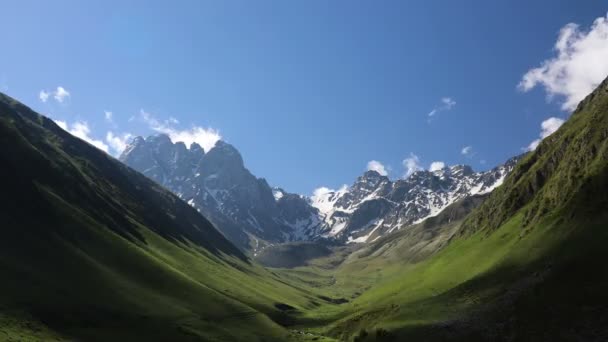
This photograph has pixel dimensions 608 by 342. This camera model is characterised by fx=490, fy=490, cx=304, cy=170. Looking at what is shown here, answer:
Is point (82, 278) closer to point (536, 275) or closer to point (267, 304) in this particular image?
point (267, 304)

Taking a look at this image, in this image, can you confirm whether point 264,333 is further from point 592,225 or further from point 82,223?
point 592,225

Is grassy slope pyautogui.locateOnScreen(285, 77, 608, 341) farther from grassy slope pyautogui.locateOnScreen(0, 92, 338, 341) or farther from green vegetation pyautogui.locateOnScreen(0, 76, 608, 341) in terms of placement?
grassy slope pyautogui.locateOnScreen(0, 92, 338, 341)

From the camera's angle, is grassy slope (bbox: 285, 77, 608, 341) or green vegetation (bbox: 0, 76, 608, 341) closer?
grassy slope (bbox: 285, 77, 608, 341)

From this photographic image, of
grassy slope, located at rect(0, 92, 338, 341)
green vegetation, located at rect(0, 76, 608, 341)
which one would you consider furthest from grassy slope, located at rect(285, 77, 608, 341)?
grassy slope, located at rect(0, 92, 338, 341)

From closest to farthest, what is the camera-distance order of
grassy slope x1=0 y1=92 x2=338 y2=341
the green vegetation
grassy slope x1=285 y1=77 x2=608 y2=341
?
grassy slope x1=285 y1=77 x2=608 y2=341, the green vegetation, grassy slope x1=0 y1=92 x2=338 y2=341

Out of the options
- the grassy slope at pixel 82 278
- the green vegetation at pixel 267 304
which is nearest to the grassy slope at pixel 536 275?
the green vegetation at pixel 267 304

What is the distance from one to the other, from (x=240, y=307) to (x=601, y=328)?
295ft

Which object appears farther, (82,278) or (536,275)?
(82,278)

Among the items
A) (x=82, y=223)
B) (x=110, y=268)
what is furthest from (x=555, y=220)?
(x=82, y=223)

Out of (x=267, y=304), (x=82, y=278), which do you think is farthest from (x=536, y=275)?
(x=267, y=304)

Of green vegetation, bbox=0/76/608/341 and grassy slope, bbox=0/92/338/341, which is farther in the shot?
grassy slope, bbox=0/92/338/341

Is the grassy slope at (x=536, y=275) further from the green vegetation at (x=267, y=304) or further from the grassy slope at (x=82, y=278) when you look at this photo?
the grassy slope at (x=82, y=278)

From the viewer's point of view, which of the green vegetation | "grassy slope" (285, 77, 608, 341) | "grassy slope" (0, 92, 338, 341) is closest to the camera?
"grassy slope" (285, 77, 608, 341)

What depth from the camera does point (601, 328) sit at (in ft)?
243
